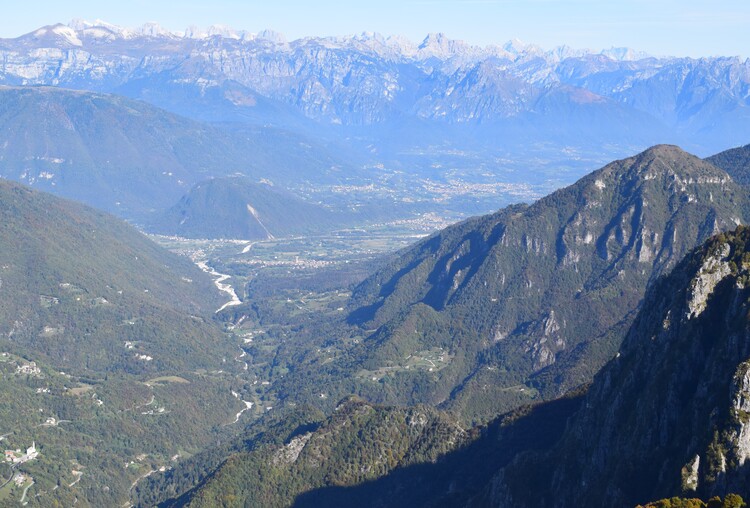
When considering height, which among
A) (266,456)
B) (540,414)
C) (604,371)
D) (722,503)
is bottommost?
(266,456)

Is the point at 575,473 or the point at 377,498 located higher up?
the point at 575,473

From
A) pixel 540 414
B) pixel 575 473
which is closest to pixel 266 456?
pixel 540 414

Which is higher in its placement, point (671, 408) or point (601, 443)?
point (671, 408)

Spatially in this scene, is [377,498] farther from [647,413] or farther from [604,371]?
[647,413]

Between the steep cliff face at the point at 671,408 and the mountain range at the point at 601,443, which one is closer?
the steep cliff face at the point at 671,408

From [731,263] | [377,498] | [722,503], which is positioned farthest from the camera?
[377,498]

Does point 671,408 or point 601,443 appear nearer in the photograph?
point 671,408

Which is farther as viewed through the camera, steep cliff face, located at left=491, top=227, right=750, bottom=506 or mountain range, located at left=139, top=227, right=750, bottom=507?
mountain range, located at left=139, top=227, right=750, bottom=507

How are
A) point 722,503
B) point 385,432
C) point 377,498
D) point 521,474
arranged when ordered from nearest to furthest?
point 722,503
point 521,474
point 377,498
point 385,432
